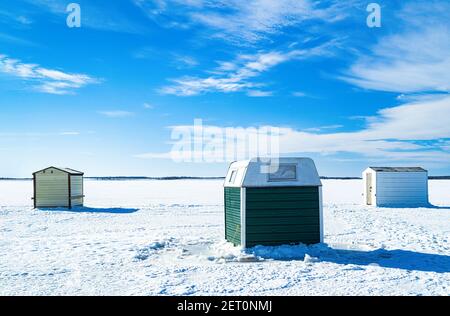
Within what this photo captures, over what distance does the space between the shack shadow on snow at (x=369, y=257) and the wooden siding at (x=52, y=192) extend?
2008cm

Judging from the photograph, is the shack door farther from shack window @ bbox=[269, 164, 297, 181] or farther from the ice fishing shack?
the ice fishing shack

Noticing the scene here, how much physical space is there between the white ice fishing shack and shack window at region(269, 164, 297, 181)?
60.1 feet

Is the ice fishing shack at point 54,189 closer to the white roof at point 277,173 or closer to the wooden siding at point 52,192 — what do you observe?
the wooden siding at point 52,192

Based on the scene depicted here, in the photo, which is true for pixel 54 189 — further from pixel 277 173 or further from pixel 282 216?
pixel 282 216

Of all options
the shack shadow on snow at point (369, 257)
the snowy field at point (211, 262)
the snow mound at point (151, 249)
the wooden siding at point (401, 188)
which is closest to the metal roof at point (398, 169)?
the wooden siding at point (401, 188)

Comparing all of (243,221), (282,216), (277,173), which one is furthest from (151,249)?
(277,173)

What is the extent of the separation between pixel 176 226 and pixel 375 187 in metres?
16.2

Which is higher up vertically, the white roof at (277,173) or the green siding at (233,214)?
the white roof at (277,173)

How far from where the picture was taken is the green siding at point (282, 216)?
11.6m

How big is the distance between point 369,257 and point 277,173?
3280 mm

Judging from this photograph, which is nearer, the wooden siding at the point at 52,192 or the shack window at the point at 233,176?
the shack window at the point at 233,176
